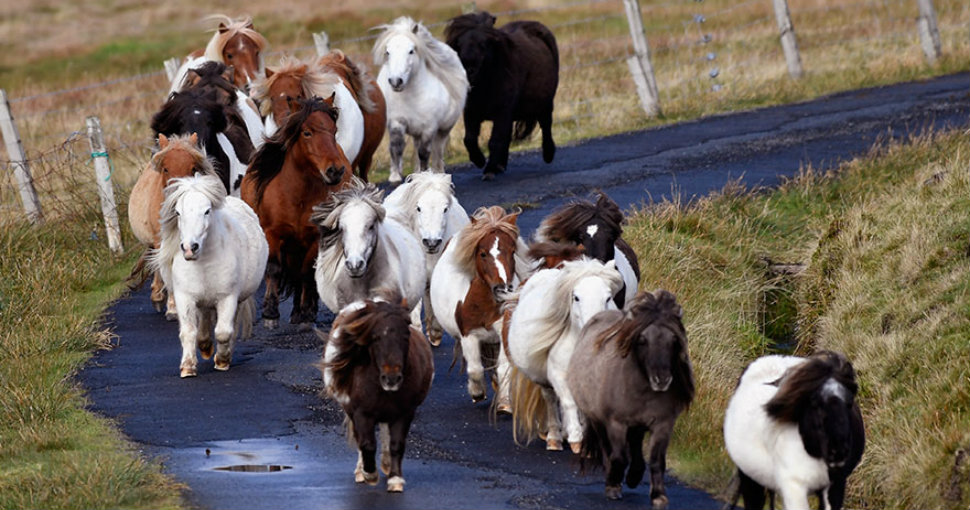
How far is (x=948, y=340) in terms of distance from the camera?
1023 cm

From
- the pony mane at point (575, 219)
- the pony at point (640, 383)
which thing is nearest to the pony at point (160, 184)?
the pony mane at point (575, 219)

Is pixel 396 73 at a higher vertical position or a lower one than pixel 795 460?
higher

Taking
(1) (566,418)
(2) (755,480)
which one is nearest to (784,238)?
(1) (566,418)

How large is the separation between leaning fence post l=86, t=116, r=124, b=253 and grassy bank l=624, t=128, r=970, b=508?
5.13m

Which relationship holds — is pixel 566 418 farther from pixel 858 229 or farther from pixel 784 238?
pixel 784 238

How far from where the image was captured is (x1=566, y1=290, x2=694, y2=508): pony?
7684 millimetres

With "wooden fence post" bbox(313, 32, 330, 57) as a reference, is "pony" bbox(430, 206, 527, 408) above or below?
below

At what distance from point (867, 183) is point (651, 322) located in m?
9.10

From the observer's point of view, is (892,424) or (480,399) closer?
(892,424)

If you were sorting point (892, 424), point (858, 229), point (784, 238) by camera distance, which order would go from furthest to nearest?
point (784, 238), point (858, 229), point (892, 424)

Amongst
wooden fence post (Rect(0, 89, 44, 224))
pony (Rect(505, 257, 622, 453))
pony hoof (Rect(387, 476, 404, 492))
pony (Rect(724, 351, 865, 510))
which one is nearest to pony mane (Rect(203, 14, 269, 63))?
wooden fence post (Rect(0, 89, 44, 224))

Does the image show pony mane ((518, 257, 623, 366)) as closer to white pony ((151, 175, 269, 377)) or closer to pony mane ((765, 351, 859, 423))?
pony mane ((765, 351, 859, 423))

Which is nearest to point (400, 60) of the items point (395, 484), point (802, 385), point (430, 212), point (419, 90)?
point (419, 90)

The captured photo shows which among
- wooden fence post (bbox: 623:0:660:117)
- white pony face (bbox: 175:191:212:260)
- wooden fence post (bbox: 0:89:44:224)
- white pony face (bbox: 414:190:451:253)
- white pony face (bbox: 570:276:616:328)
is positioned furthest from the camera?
wooden fence post (bbox: 623:0:660:117)
